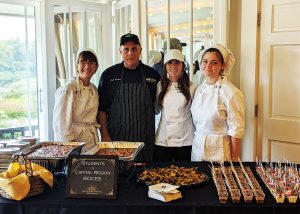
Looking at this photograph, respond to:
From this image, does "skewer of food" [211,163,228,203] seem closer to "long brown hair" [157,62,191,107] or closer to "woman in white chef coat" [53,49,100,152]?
"long brown hair" [157,62,191,107]

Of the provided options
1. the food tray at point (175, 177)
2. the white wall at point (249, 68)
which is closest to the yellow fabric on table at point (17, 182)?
the food tray at point (175, 177)

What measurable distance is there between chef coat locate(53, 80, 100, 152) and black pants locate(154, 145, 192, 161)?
46 cm

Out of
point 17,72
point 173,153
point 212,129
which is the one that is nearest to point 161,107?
point 173,153

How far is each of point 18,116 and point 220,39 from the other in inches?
78.1

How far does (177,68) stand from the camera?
A: 2.51 metres

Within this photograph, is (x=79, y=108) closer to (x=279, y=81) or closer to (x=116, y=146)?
(x=116, y=146)

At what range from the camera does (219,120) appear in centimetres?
231

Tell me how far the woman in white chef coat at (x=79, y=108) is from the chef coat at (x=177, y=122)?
0.51 metres

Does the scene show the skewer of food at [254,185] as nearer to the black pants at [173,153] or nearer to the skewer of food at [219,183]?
the skewer of food at [219,183]

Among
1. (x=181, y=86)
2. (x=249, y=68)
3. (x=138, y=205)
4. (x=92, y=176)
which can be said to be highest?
(x=249, y=68)

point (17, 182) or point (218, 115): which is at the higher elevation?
point (218, 115)

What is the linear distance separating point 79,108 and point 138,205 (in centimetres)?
106

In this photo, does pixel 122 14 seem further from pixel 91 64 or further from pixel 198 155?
pixel 198 155

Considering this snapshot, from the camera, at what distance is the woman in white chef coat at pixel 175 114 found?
2.49 meters
